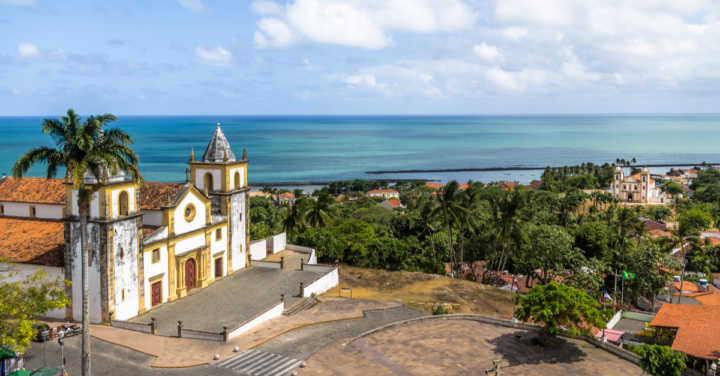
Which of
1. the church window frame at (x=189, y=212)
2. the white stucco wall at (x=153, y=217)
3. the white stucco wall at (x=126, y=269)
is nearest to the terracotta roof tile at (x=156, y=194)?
the white stucco wall at (x=153, y=217)

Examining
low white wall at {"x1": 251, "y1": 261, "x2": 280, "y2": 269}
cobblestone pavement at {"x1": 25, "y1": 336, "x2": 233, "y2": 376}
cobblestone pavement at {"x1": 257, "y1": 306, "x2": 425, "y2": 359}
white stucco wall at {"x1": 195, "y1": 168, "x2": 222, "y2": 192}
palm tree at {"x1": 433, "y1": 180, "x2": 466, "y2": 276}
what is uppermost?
white stucco wall at {"x1": 195, "y1": 168, "x2": 222, "y2": 192}

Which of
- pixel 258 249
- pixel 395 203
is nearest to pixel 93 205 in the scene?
pixel 258 249

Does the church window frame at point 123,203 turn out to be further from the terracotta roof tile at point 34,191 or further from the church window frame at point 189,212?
the terracotta roof tile at point 34,191

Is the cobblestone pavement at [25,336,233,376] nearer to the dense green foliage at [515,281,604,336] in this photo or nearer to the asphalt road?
the asphalt road

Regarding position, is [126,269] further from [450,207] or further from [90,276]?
[450,207]

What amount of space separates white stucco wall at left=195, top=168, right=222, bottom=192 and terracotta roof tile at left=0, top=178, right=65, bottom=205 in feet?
27.8

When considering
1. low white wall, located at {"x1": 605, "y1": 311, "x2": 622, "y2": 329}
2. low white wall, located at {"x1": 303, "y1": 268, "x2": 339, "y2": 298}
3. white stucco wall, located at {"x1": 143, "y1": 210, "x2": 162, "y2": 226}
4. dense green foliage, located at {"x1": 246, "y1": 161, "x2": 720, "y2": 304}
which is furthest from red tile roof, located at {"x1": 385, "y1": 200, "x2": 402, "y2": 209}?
white stucco wall, located at {"x1": 143, "y1": 210, "x2": 162, "y2": 226}

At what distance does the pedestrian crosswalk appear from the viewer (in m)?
24.7

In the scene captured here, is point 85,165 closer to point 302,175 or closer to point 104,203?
point 104,203

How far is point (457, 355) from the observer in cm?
2644

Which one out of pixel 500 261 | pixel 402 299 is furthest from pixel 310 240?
pixel 500 261

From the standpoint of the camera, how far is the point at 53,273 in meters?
29.5

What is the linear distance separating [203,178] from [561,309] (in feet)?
82.8

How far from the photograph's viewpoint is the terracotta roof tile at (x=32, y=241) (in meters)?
30.2
